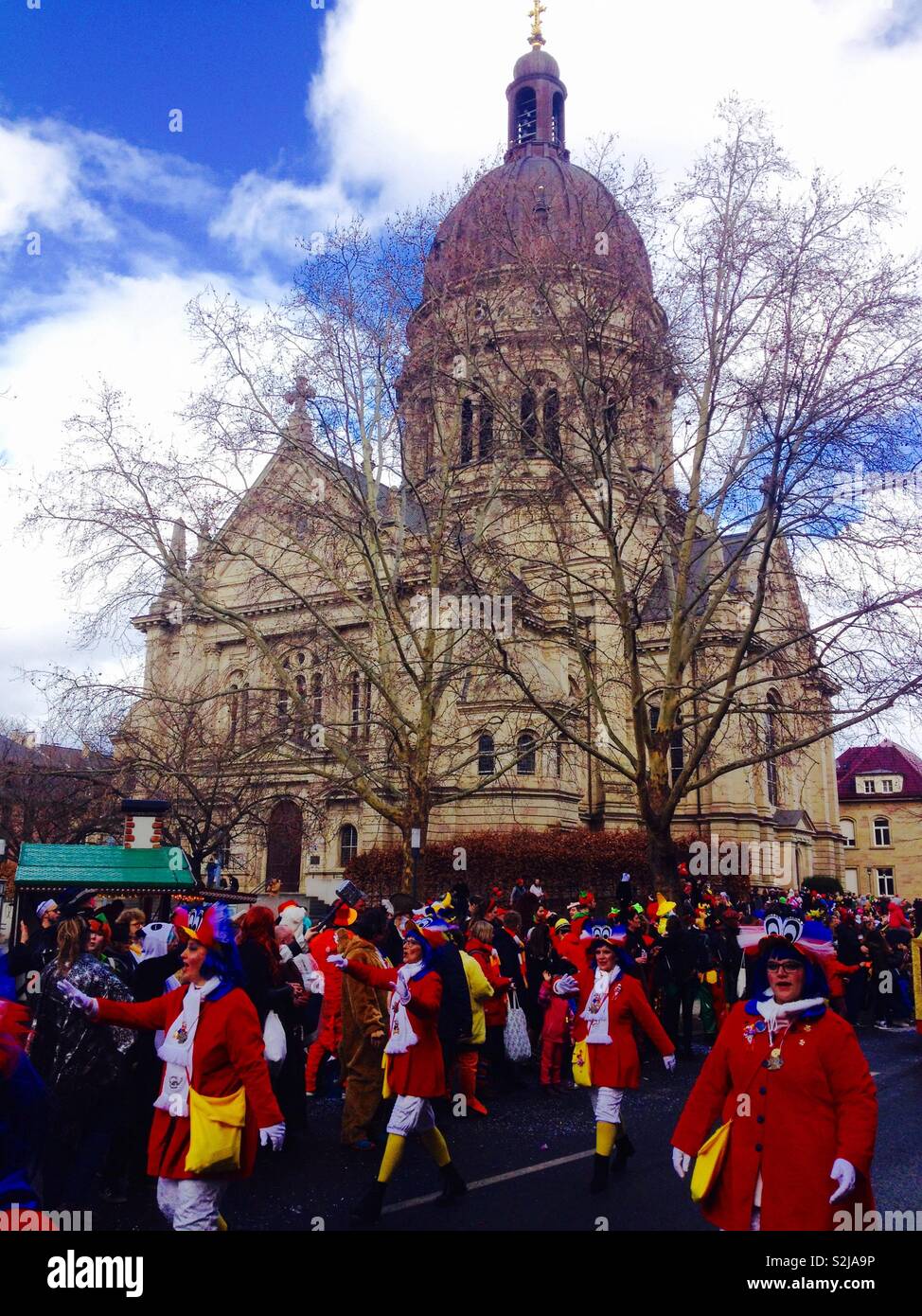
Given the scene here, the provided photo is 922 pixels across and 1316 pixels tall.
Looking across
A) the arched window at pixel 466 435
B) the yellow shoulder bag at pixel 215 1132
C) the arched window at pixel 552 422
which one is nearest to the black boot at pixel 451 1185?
the yellow shoulder bag at pixel 215 1132

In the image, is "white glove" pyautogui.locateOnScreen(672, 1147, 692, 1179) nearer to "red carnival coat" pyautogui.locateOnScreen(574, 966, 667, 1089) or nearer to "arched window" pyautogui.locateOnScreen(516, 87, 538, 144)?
"red carnival coat" pyautogui.locateOnScreen(574, 966, 667, 1089)

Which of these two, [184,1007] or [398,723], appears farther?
[398,723]

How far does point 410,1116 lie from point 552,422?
16.7 meters

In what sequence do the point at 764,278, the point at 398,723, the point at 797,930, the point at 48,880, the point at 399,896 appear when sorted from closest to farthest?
the point at 797,930
the point at 399,896
the point at 48,880
the point at 764,278
the point at 398,723

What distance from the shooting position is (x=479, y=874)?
120ft

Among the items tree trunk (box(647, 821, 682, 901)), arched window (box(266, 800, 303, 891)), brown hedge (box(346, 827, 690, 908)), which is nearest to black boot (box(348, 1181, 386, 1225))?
tree trunk (box(647, 821, 682, 901))

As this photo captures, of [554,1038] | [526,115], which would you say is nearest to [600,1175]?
[554,1038]

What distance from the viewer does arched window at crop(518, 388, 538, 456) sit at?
808 inches

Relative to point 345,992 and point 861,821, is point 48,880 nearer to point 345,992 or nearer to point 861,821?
point 345,992

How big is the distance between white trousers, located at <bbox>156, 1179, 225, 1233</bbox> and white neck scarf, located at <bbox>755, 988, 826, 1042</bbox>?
8.86 ft

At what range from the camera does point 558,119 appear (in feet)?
185

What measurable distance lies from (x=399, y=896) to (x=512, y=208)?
26291 mm

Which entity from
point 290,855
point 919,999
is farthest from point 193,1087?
point 290,855

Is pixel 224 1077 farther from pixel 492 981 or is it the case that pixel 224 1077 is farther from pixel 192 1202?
pixel 492 981
